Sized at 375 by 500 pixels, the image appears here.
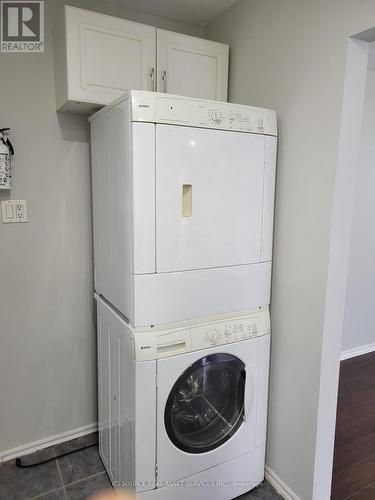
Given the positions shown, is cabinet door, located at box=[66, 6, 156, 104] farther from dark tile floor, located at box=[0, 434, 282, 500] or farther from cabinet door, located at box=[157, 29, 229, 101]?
dark tile floor, located at box=[0, 434, 282, 500]

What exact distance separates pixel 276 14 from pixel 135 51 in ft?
2.19

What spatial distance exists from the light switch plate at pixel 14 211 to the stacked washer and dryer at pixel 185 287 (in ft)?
1.29

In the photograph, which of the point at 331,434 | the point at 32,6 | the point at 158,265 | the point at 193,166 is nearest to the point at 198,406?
the point at 331,434

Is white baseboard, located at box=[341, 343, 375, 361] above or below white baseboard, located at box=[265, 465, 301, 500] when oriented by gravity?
above

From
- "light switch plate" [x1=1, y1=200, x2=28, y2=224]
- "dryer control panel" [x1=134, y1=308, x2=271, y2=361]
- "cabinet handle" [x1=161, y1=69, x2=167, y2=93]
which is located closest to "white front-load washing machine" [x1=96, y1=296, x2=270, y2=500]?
"dryer control panel" [x1=134, y1=308, x2=271, y2=361]

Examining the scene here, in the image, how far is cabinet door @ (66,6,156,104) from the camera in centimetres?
161

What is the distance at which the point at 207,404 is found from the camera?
68.2 inches

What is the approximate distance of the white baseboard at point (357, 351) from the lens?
11.0 feet

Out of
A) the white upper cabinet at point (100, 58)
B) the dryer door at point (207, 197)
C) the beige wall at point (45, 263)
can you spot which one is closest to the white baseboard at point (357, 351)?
the dryer door at point (207, 197)

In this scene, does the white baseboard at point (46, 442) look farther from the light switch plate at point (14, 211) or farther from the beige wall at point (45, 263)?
the light switch plate at point (14, 211)

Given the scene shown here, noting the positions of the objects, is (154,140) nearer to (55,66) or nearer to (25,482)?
(55,66)

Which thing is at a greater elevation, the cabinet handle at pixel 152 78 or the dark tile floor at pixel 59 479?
the cabinet handle at pixel 152 78

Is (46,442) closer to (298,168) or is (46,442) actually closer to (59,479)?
(59,479)

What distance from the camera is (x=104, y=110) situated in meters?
1.64
